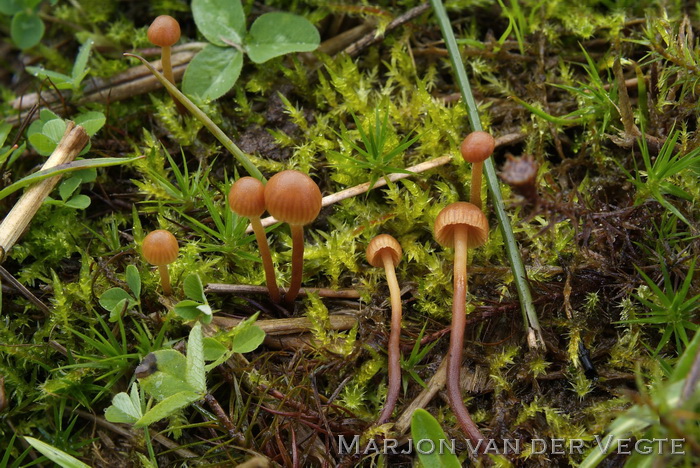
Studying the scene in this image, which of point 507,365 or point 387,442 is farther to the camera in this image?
point 507,365

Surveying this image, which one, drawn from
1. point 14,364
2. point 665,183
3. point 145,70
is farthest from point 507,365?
point 145,70

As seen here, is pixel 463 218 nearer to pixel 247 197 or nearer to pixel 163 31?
pixel 247 197

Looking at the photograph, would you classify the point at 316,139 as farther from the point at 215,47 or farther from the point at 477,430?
the point at 477,430

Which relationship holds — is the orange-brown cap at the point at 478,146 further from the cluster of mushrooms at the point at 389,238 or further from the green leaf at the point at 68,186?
the green leaf at the point at 68,186

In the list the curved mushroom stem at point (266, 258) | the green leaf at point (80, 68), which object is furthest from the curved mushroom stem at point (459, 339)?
the green leaf at point (80, 68)

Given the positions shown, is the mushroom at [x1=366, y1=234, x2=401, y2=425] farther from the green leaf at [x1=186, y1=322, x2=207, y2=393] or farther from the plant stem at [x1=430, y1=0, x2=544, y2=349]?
the green leaf at [x1=186, y1=322, x2=207, y2=393]

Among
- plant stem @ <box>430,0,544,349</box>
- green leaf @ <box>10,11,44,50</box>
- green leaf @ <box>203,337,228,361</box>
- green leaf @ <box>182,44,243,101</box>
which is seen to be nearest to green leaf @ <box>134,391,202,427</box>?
green leaf @ <box>203,337,228,361</box>

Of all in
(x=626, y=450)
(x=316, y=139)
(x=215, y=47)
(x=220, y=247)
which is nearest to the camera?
(x=626, y=450)
